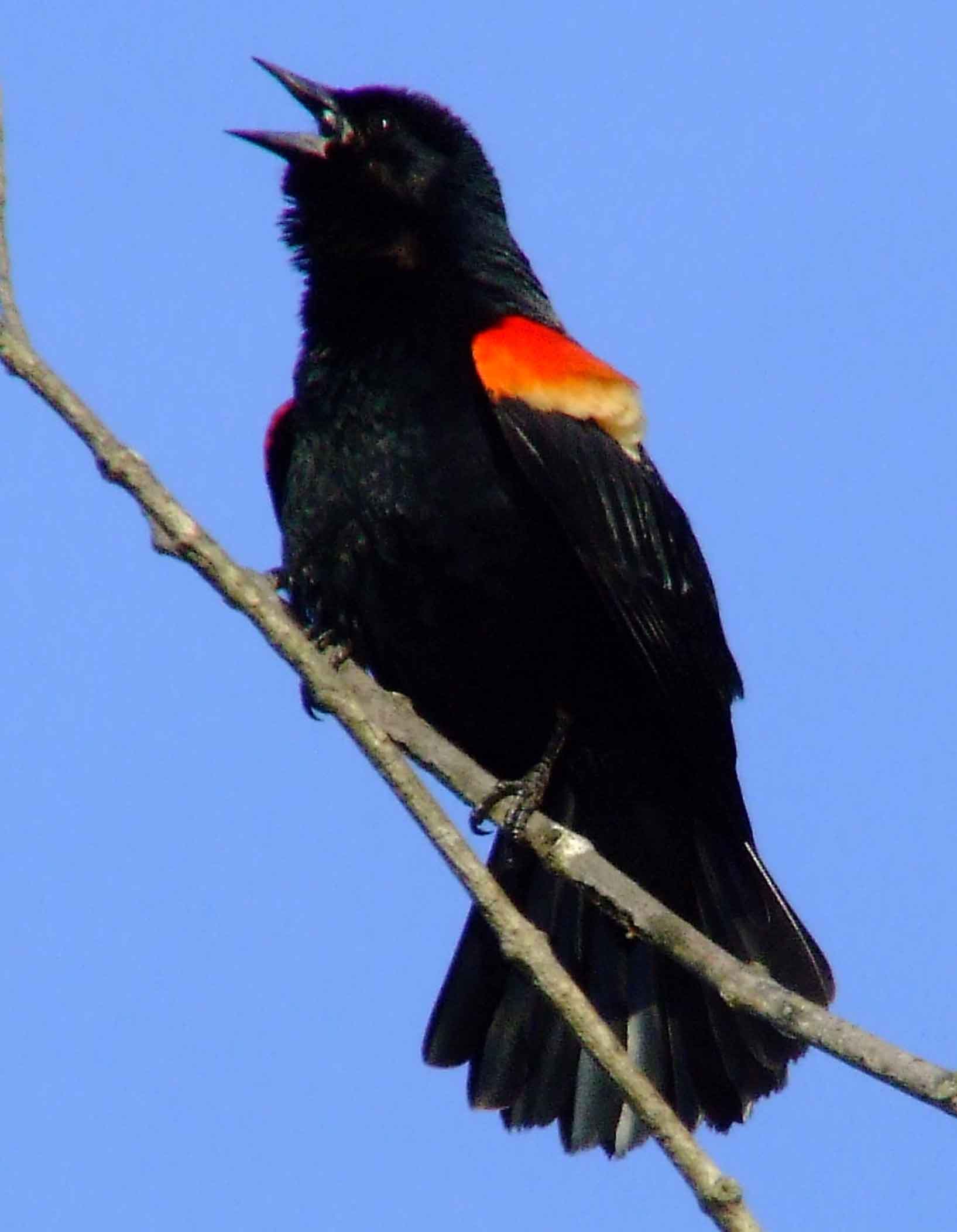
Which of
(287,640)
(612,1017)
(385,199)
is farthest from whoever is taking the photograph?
(385,199)

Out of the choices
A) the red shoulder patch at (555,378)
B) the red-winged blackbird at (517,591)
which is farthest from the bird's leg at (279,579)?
the red shoulder patch at (555,378)

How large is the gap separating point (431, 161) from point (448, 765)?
1.99 meters

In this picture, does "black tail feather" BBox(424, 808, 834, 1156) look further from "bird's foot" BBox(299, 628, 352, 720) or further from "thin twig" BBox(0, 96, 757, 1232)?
"thin twig" BBox(0, 96, 757, 1232)

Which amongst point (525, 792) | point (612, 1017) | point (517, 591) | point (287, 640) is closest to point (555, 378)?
point (517, 591)

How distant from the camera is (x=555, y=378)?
174 inches

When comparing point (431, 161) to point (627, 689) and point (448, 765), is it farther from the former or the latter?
point (448, 765)

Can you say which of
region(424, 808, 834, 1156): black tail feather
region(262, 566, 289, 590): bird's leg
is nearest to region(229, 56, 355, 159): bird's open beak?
region(262, 566, 289, 590): bird's leg

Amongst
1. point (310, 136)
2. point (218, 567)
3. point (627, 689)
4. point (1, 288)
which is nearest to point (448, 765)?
point (218, 567)

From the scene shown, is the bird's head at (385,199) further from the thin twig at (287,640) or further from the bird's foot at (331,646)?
the thin twig at (287,640)

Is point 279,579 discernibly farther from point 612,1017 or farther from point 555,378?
point 612,1017

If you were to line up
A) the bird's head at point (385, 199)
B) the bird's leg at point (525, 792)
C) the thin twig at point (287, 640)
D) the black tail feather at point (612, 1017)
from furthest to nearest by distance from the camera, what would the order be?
the bird's head at point (385, 199)
the black tail feather at point (612, 1017)
the bird's leg at point (525, 792)
the thin twig at point (287, 640)

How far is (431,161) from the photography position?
16.4ft

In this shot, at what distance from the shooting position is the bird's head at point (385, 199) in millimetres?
4766

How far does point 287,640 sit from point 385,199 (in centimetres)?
186
